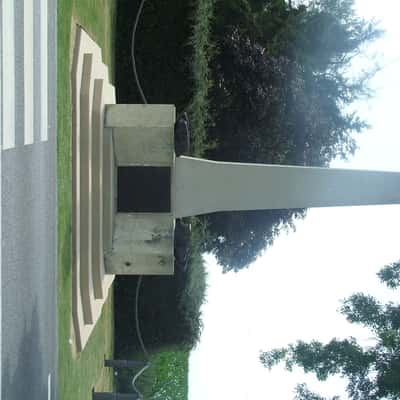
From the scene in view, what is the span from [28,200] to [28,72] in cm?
204

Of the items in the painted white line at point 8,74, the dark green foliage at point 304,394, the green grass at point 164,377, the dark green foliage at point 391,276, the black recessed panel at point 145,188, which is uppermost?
the painted white line at point 8,74

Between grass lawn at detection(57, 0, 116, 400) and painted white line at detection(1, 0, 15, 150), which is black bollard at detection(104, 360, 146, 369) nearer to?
grass lawn at detection(57, 0, 116, 400)

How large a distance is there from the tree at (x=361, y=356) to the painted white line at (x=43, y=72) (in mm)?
6415

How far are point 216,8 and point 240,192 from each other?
50.7ft

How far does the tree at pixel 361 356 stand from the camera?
42.1 ft

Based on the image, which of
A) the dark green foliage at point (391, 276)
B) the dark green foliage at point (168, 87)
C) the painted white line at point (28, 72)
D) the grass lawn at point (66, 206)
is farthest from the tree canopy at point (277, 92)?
the painted white line at point (28, 72)

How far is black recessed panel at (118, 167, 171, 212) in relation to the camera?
15.4m

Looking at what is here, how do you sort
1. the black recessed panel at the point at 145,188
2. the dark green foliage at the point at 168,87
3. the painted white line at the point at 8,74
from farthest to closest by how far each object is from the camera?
1. the dark green foliage at the point at 168,87
2. the black recessed panel at the point at 145,188
3. the painted white line at the point at 8,74

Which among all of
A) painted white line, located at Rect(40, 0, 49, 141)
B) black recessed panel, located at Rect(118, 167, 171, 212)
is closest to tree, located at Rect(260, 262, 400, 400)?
black recessed panel, located at Rect(118, 167, 171, 212)

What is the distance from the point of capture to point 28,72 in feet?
36.4

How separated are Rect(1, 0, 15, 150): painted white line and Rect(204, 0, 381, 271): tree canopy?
15615mm

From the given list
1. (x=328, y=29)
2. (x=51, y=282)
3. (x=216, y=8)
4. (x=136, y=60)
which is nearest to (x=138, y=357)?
(x=136, y=60)

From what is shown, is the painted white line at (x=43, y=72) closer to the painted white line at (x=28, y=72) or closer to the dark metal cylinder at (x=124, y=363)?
the painted white line at (x=28, y=72)

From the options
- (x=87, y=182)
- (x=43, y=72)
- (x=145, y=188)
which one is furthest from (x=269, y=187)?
(x=43, y=72)
